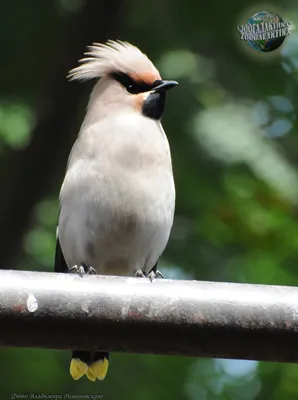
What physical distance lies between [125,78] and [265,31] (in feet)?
3.65

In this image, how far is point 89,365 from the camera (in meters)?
5.55

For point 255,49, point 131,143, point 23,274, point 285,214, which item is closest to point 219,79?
point 255,49

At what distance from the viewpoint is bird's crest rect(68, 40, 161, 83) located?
579 centimetres

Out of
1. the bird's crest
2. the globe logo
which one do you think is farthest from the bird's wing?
the globe logo

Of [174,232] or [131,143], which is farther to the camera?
[174,232]

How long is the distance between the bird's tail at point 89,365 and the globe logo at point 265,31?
2.20 m

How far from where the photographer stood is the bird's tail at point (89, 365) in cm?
554

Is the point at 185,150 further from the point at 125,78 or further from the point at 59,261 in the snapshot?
the point at 59,261

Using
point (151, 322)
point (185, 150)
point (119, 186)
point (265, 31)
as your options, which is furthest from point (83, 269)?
point (151, 322)

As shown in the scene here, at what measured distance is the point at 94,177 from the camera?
5340mm

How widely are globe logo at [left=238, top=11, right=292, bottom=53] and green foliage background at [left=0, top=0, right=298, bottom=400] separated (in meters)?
0.07

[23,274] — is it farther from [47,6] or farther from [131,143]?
[47,6]

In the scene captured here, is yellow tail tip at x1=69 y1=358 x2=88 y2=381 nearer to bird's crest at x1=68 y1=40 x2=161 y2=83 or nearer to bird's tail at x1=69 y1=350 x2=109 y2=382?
bird's tail at x1=69 y1=350 x2=109 y2=382

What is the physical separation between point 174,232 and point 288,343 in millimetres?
3980
